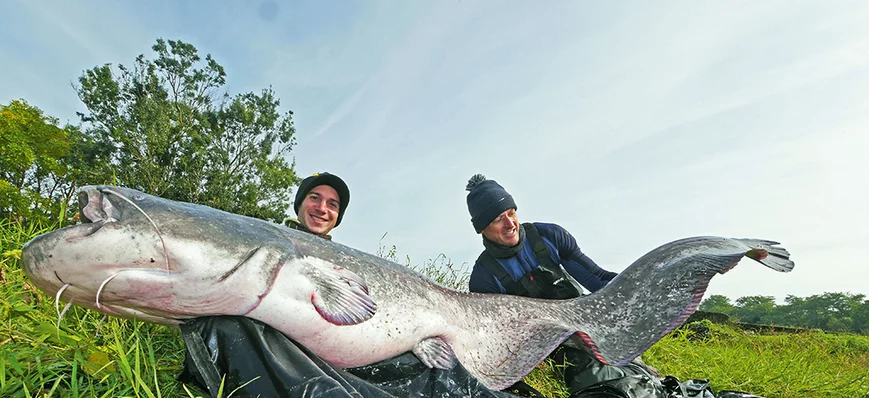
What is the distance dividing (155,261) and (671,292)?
8.76ft

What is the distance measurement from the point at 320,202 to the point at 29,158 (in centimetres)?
2125

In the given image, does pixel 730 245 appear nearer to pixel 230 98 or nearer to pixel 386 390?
pixel 386 390

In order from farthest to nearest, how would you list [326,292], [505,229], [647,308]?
[505,229] → [647,308] → [326,292]

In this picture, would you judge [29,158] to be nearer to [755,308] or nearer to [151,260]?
[151,260]

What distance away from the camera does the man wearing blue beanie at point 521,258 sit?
3490mm

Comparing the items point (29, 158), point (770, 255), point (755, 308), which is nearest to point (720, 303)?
point (755, 308)

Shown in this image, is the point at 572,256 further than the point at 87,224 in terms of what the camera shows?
Yes

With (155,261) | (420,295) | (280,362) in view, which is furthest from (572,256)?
(155,261)

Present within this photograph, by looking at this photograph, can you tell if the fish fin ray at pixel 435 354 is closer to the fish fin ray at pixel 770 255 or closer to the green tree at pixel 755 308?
the fish fin ray at pixel 770 255

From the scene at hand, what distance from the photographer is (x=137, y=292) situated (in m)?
1.66

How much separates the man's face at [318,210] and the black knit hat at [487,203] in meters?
1.14

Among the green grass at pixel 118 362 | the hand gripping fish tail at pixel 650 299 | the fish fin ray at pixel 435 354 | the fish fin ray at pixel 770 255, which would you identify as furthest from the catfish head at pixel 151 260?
the fish fin ray at pixel 770 255

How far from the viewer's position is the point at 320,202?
3.69 m

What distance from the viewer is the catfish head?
1.58 metres
